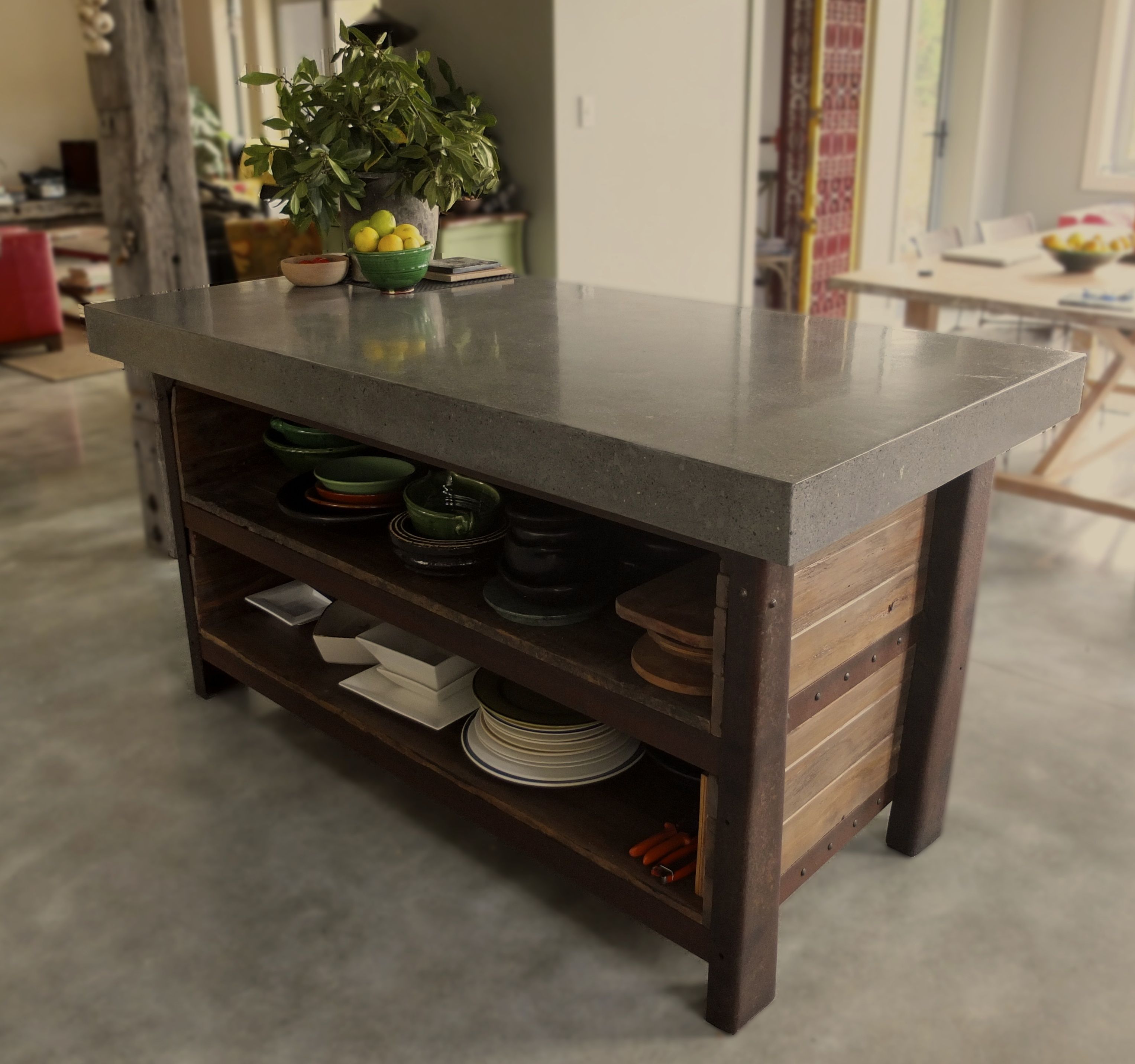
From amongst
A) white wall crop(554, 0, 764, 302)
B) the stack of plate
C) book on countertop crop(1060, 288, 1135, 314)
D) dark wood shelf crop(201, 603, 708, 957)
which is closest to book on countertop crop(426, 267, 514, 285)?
dark wood shelf crop(201, 603, 708, 957)

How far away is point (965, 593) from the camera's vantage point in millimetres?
1839

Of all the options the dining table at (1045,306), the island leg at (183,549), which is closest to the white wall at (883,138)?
the dining table at (1045,306)

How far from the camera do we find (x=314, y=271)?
8.00 feet


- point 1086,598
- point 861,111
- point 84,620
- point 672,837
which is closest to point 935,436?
point 672,837


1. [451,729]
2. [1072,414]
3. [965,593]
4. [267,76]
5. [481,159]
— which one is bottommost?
[451,729]

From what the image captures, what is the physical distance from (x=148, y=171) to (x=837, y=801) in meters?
2.71

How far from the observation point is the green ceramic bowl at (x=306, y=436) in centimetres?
235

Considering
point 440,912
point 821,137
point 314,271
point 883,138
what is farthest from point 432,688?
point 883,138

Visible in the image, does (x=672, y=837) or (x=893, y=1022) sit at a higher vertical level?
(x=672, y=837)

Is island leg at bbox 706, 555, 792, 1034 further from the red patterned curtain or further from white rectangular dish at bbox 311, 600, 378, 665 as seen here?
the red patterned curtain

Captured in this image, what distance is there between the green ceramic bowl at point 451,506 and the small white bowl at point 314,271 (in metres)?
0.58

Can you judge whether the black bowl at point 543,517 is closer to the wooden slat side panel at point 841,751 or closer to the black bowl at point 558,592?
the black bowl at point 558,592

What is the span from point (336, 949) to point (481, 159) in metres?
1.63

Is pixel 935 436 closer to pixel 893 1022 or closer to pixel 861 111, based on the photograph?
pixel 893 1022
